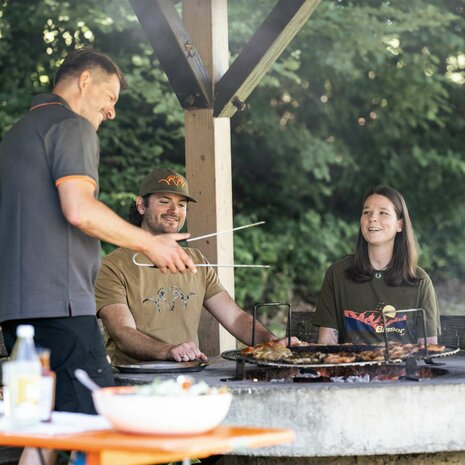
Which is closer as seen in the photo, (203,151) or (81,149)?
(81,149)

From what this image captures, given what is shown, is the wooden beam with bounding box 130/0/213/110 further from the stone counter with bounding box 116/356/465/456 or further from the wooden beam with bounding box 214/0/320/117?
the stone counter with bounding box 116/356/465/456

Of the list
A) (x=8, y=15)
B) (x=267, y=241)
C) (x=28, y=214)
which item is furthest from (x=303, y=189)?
(x=28, y=214)

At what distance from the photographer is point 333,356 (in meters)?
3.90

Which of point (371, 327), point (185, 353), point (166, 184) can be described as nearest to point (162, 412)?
point (185, 353)

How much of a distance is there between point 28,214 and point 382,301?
2096 mm

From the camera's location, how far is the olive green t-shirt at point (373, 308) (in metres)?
4.80

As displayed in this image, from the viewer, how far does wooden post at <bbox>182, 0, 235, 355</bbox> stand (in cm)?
524

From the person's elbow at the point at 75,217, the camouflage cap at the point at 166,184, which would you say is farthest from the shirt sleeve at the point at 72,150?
the camouflage cap at the point at 166,184

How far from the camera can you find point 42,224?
332 cm

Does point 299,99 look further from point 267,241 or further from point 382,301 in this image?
point 382,301

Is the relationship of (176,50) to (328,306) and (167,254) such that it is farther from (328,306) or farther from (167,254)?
(167,254)

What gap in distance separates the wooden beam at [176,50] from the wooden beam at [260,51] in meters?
0.11

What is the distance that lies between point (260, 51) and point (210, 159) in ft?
2.04

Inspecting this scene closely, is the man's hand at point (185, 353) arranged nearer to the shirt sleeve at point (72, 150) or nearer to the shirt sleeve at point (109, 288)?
the shirt sleeve at point (109, 288)
